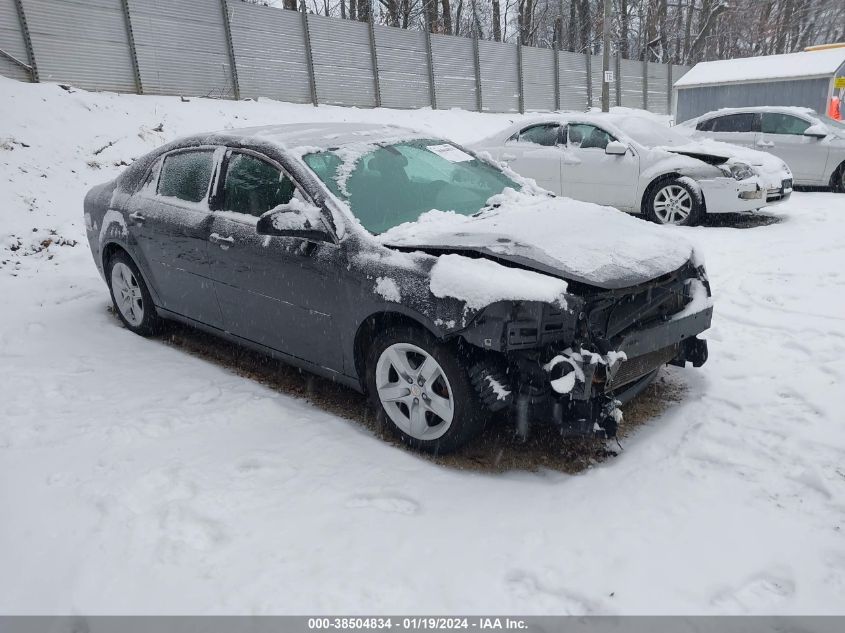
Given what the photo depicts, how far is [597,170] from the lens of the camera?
8.73m

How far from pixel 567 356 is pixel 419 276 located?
80 cm

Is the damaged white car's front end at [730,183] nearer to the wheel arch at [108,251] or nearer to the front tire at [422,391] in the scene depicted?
the front tire at [422,391]

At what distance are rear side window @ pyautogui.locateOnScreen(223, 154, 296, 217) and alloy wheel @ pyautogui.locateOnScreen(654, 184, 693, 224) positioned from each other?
6.04 meters

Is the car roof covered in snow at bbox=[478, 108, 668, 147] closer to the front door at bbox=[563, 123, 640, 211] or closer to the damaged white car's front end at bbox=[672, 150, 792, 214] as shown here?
the front door at bbox=[563, 123, 640, 211]

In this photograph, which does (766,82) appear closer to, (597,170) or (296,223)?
(597,170)

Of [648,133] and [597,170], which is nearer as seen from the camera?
[597,170]

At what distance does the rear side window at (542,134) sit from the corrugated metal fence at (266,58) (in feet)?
29.0

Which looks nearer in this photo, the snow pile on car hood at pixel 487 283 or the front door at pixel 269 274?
the snow pile on car hood at pixel 487 283

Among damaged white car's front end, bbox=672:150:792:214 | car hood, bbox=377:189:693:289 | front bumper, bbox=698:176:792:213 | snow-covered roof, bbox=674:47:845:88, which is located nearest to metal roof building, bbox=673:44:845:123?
snow-covered roof, bbox=674:47:845:88

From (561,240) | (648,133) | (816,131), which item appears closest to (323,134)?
(561,240)

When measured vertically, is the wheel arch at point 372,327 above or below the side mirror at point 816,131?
above

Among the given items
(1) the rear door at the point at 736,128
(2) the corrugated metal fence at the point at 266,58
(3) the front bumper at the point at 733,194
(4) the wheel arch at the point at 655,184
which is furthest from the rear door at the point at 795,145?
(2) the corrugated metal fence at the point at 266,58

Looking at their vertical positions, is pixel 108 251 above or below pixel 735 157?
above

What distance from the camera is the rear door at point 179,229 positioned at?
4242 millimetres
